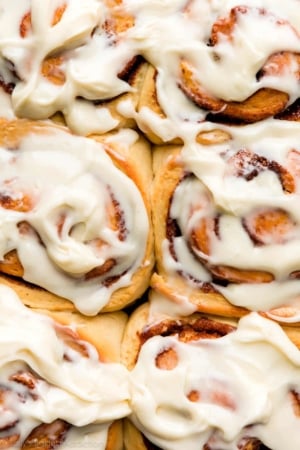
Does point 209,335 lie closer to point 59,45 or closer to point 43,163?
point 43,163

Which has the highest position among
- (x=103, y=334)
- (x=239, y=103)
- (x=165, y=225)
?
(x=239, y=103)

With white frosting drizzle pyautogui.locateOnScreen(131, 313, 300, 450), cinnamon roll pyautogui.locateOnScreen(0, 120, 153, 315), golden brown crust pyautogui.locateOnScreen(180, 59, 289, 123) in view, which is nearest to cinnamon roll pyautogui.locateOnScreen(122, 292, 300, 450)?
white frosting drizzle pyautogui.locateOnScreen(131, 313, 300, 450)

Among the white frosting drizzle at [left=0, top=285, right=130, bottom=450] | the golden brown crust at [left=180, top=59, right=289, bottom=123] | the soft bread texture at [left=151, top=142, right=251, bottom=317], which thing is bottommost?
the white frosting drizzle at [left=0, top=285, right=130, bottom=450]

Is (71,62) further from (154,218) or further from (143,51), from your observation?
(154,218)

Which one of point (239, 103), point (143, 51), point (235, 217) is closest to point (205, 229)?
point (235, 217)

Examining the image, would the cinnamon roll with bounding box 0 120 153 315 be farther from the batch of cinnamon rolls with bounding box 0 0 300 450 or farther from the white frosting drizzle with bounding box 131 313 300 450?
the white frosting drizzle with bounding box 131 313 300 450

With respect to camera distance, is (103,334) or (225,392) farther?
(103,334)

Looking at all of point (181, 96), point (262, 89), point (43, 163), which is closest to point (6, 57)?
point (43, 163)
